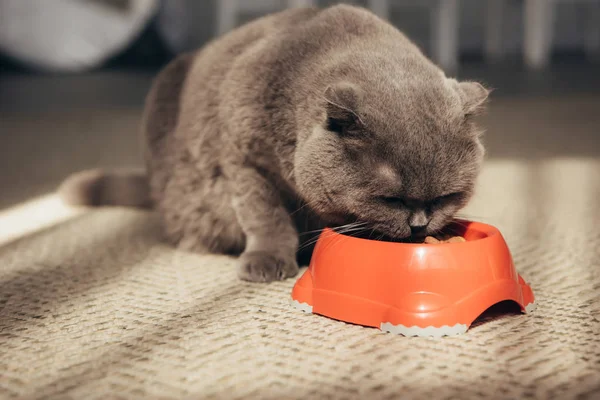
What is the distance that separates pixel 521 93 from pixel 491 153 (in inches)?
67.4

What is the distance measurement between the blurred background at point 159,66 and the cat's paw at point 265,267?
59 centimetres

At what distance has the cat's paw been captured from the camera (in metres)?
1.32

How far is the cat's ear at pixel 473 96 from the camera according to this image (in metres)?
1.22

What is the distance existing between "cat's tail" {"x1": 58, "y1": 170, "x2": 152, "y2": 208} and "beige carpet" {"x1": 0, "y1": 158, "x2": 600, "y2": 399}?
34 centimetres

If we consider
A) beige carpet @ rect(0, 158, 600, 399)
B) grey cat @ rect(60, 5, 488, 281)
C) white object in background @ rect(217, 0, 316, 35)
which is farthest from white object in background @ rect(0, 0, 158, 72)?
beige carpet @ rect(0, 158, 600, 399)

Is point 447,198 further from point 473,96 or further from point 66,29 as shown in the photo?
point 66,29

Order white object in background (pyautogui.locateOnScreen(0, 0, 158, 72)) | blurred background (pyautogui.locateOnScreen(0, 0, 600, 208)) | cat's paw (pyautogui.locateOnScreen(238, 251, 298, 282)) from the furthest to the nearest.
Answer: white object in background (pyautogui.locateOnScreen(0, 0, 158, 72))
blurred background (pyautogui.locateOnScreen(0, 0, 600, 208))
cat's paw (pyautogui.locateOnScreen(238, 251, 298, 282))

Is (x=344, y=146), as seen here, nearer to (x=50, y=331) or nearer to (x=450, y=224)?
(x=450, y=224)

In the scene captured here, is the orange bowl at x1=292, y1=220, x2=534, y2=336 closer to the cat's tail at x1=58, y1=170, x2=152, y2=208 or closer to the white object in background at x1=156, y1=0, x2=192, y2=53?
the cat's tail at x1=58, y1=170, x2=152, y2=208

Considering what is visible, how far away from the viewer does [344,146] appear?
3.89 ft

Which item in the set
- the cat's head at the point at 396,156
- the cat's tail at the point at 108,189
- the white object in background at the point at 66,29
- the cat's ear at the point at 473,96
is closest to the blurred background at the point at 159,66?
the white object in background at the point at 66,29

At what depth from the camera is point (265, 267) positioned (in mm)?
1333

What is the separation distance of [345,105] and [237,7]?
17.8 ft

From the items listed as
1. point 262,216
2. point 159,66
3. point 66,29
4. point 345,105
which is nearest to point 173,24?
point 159,66
